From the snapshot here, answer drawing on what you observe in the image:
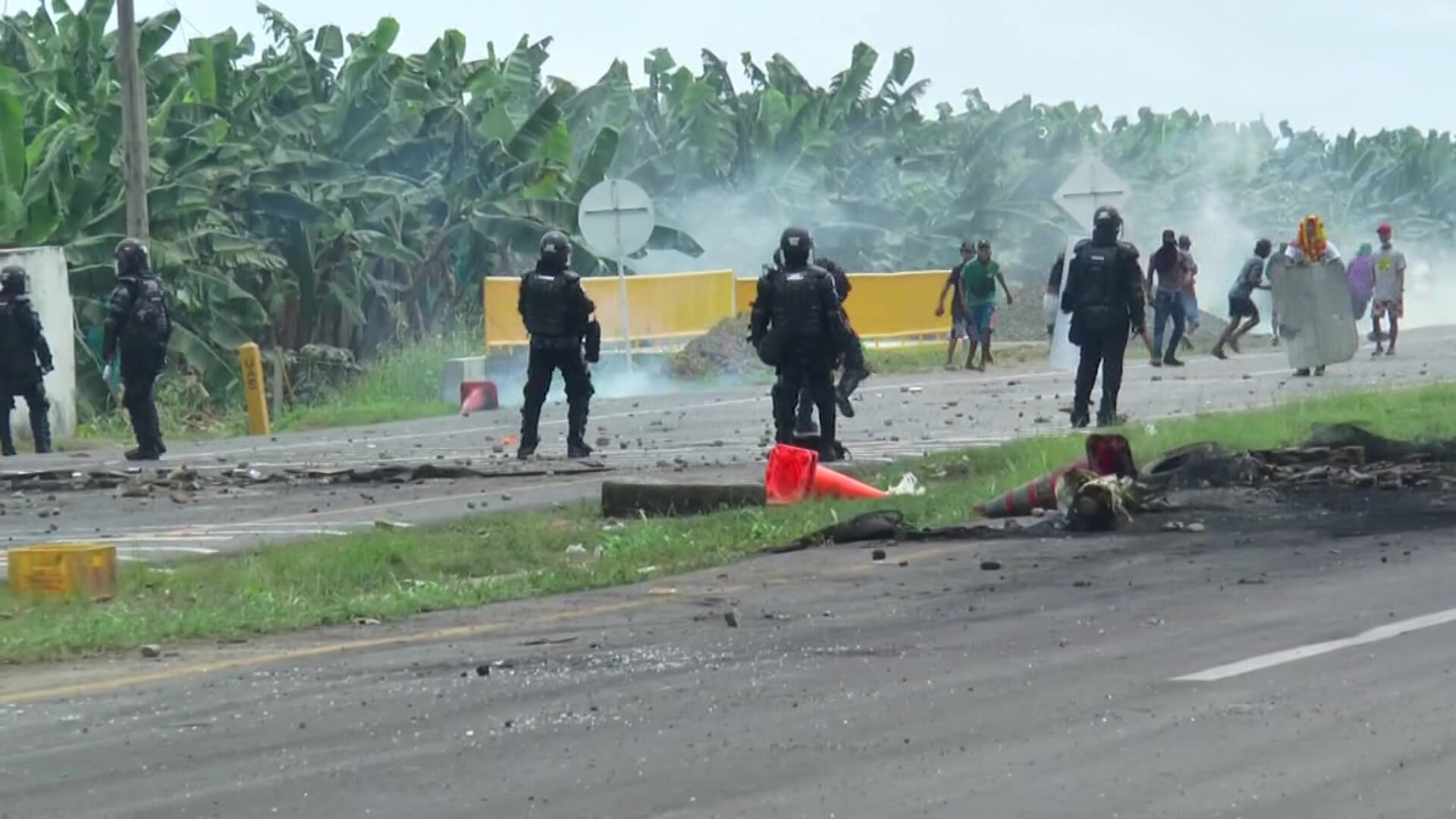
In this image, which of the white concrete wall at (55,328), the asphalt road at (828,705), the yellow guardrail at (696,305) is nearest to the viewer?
the asphalt road at (828,705)

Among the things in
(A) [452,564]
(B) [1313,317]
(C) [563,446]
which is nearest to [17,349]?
(C) [563,446]

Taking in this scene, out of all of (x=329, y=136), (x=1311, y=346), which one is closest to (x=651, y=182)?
(x=329, y=136)

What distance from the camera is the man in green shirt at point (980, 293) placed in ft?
106

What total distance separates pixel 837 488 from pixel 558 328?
5.08m

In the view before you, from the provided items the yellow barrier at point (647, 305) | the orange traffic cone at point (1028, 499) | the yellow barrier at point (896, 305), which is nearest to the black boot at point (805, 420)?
the orange traffic cone at point (1028, 499)

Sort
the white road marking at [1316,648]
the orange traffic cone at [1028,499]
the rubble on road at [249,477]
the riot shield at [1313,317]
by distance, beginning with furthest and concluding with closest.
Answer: the riot shield at [1313,317] → the rubble on road at [249,477] → the orange traffic cone at [1028,499] → the white road marking at [1316,648]

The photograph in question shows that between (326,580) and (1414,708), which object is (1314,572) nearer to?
(1414,708)

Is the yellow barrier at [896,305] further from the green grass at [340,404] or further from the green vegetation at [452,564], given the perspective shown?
the green vegetation at [452,564]

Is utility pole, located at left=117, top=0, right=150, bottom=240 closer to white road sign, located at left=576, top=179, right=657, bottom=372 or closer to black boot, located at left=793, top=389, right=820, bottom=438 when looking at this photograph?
white road sign, located at left=576, top=179, right=657, bottom=372

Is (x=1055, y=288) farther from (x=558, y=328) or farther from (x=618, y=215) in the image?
(x=558, y=328)

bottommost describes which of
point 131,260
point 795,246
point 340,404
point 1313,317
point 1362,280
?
point 340,404

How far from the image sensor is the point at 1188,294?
35375 millimetres

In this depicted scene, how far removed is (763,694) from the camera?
819cm

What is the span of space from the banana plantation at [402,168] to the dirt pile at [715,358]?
419 cm
